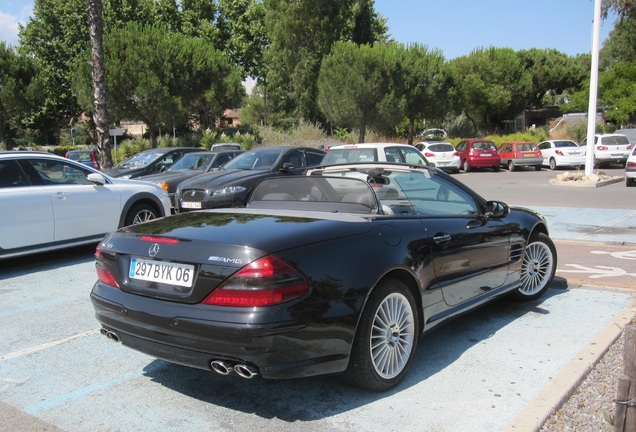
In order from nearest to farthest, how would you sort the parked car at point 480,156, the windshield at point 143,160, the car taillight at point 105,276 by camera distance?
the car taillight at point 105,276, the windshield at point 143,160, the parked car at point 480,156

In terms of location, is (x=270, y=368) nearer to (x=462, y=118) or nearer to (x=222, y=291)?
(x=222, y=291)

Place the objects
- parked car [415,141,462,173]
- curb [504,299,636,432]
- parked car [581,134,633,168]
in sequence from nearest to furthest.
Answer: curb [504,299,636,432] → parked car [415,141,462,173] → parked car [581,134,633,168]

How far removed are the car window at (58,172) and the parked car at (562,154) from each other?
26073mm

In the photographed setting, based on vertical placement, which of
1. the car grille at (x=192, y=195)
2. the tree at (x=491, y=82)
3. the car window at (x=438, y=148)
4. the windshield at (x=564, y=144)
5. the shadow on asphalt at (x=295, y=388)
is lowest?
the shadow on asphalt at (x=295, y=388)

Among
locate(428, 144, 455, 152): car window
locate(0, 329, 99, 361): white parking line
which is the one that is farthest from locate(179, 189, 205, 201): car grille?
locate(428, 144, 455, 152): car window

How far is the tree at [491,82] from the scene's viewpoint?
47656mm

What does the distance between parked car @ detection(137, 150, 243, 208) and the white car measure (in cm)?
402

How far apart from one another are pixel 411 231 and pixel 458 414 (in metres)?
1.29

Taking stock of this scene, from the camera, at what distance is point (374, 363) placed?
3678 mm

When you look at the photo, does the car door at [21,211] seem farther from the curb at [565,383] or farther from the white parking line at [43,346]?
the curb at [565,383]

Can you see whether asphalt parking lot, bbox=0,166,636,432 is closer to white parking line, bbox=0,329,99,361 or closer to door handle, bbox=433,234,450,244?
white parking line, bbox=0,329,99,361

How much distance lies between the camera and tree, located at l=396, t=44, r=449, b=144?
119 ft

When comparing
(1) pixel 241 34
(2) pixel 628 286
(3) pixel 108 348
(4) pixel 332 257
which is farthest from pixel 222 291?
(1) pixel 241 34

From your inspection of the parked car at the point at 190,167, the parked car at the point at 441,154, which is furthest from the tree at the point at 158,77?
the parked car at the point at 190,167
